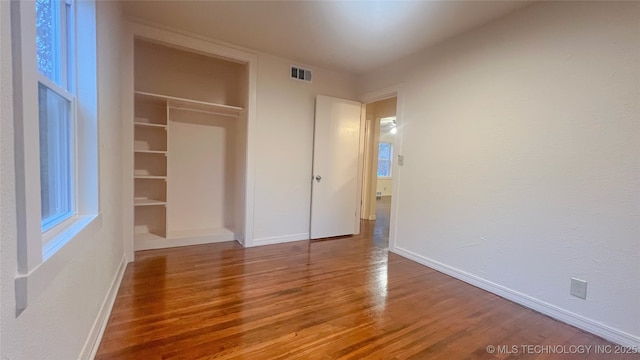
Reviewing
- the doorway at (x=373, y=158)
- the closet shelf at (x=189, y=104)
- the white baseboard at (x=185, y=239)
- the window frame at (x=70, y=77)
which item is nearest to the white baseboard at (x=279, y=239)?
Answer: the white baseboard at (x=185, y=239)

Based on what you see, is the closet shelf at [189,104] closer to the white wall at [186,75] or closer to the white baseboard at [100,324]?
the white wall at [186,75]

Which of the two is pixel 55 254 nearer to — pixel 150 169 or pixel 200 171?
pixel 150 169

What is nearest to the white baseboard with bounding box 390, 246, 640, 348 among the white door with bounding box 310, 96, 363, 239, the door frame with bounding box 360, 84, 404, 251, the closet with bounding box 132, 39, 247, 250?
the door frame with bounding box 360, 84, 404, 251

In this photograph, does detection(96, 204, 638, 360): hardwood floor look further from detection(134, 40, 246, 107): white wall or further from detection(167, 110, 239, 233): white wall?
detection(134, 40, 246, 107): white wall

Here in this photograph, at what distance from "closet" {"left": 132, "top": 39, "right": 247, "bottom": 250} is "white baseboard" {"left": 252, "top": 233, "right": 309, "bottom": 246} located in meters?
0.33

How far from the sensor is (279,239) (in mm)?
3877

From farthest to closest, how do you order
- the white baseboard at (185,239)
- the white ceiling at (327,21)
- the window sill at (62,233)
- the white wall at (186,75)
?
the white wall at (186,75), the white baseboard at (185,239), the white ceiling at (327,21), the window sill at (62,233)

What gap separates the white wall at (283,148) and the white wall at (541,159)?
1584mm

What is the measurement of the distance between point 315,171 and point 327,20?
77.4 inches

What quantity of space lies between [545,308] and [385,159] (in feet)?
26.9

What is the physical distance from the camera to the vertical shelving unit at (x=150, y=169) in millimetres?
3475

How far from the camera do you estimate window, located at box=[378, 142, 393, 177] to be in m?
10.0

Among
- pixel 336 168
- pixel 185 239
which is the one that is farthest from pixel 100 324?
pixel 336 168

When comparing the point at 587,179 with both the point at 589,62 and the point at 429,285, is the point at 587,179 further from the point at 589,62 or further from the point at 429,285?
the point at 429,285
